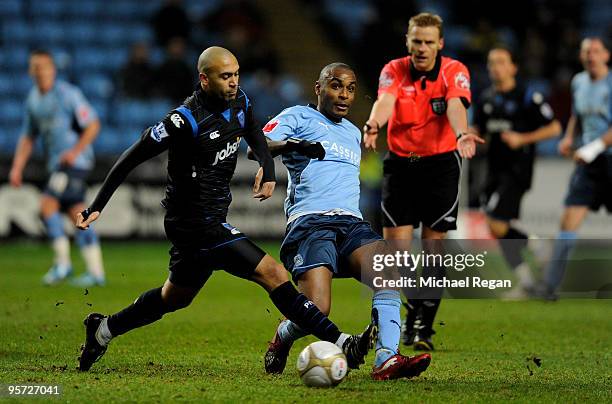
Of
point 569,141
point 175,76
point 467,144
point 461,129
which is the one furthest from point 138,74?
point 467,144

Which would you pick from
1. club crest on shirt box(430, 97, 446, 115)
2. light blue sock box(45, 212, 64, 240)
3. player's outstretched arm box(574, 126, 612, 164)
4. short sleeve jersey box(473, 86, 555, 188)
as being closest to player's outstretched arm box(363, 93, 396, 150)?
club crest on shirt box(430, 97, 446, 115)

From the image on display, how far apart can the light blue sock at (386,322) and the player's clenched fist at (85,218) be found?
168 cm

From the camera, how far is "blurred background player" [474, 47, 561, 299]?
36.9 feet

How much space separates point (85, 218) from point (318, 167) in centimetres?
144

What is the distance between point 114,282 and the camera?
40.7 ft

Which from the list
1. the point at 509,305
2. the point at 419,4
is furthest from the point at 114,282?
the point at 419,4

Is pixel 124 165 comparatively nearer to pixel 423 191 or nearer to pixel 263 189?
pixel 263 189

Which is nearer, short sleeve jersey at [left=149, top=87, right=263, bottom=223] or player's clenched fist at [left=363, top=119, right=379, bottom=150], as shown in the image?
short sleeve jersey at [left=149, top=87, right=263, bottom=223]

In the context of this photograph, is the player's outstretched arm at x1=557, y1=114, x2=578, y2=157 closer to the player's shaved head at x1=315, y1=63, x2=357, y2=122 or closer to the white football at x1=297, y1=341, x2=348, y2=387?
the player's shaved head at x1=315, y1=63, x2=357, y2=122

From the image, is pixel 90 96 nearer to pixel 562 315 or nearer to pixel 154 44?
pixel 154 44

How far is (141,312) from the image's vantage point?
6.57 metres

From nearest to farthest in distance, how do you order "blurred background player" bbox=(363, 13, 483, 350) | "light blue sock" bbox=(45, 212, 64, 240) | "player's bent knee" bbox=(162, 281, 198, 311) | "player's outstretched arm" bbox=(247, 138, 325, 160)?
1. "player's bent knee" bbox=(162, 281, 198, 311)
2. "player's outstretched arm" bbox=(247, 138, 325, 160)
3. "blurred background player" bbox=(363, 13, 483, 350)
4. "light blue sock" bbox=(45, 212, 64, 240)

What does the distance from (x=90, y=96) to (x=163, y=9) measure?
2003 mm

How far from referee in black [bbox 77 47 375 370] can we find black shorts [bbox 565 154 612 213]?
215 inches
